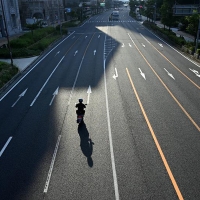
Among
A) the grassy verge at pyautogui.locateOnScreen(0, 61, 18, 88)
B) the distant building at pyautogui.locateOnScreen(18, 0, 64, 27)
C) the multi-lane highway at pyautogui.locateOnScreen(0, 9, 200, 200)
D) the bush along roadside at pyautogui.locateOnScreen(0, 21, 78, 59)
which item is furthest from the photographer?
the distant building at pyautogui.locateOnScreen(18, 0, 64, 27)

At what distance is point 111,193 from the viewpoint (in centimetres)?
933

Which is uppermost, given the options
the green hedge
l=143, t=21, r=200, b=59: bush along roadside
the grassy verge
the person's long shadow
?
the green hedge

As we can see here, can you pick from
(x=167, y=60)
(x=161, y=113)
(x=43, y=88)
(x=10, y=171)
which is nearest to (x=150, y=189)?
(x=10, y=171)

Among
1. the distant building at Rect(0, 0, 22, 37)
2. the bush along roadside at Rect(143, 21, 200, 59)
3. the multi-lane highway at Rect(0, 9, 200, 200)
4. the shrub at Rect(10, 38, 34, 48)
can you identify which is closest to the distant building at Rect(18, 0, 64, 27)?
the distant building at Rect(0, 0, 22, 37)

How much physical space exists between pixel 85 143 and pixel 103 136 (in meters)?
1.28

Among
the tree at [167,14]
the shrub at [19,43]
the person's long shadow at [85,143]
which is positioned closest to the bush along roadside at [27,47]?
the shrub at [19,43]

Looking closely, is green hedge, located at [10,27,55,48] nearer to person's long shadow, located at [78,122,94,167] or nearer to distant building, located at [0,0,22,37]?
distant building, located at [0,0,22,37]

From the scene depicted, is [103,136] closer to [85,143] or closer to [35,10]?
[85,143]

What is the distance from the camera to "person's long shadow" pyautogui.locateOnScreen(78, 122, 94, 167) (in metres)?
11.8

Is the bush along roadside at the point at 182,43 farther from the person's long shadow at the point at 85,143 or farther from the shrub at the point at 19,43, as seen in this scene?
the shrub at the point at 19,43

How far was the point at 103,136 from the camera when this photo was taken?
13578 mm

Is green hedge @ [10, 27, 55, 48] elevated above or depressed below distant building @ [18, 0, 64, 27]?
below

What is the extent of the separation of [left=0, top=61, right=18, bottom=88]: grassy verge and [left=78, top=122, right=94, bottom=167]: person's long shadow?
11.9 meters

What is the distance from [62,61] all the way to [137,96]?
52.9ft
